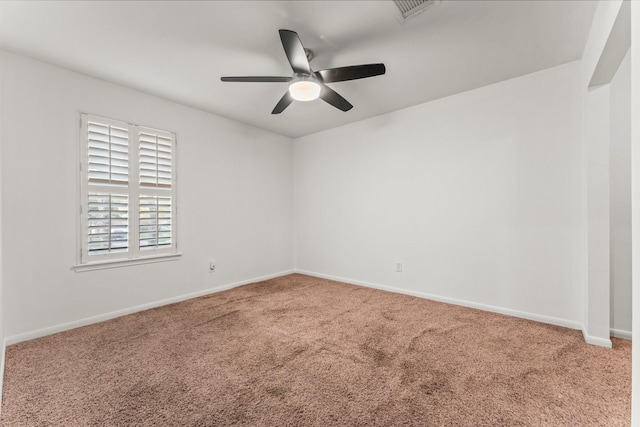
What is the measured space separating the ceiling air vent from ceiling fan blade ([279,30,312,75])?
2.30ft

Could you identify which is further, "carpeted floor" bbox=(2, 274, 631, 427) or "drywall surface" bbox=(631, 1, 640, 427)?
"carpeted floor" bbox=(2, 274, 631, 427)

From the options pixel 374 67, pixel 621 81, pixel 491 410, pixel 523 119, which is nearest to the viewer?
pixel 491 410

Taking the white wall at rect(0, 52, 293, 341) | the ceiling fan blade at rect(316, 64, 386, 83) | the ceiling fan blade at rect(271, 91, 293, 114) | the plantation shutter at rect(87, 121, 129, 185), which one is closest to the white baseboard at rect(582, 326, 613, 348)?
the ceiling fan blade at rect(316, 64, 386, 83)

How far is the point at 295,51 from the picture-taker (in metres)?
1.91

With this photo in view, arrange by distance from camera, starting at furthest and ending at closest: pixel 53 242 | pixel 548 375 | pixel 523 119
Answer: pixel 523 119, pixel 53 242, pixel 548 375

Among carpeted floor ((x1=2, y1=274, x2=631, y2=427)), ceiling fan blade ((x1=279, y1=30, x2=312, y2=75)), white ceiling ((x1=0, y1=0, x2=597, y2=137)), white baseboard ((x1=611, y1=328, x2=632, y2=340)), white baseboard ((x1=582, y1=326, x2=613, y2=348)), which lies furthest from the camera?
white baseboard ((x1=611, y1=328, x2=632, y2=340))

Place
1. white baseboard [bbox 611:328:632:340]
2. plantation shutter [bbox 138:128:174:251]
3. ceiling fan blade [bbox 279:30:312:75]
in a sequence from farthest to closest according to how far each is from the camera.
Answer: plantation shutter [bbox 138:128:174:251], white baseboard [bbox 611:328:632:340], ceiling fan blade [bbox 279:30:312:75]

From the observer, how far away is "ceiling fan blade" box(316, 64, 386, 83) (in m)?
2.04

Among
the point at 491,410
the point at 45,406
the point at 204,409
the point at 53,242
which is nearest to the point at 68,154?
the point at 53,242

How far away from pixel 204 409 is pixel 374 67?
2.51 meters

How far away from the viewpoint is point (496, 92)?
2.95 metres

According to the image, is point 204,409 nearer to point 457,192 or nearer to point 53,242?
point 53,242

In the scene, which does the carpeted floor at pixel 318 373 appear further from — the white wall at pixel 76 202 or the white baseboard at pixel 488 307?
the white wall at pixel 76 202

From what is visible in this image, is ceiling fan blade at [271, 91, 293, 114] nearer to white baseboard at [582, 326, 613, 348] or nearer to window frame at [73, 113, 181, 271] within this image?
window frame at [73, 113, 181, 271]
